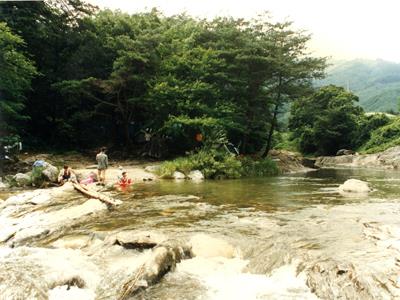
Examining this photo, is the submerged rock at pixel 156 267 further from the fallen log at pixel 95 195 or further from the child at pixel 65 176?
the child at pixel 65 176

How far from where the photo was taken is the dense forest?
25203 mm

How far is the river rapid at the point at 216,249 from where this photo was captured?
6.07m

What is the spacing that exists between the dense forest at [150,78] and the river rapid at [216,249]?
1217cm

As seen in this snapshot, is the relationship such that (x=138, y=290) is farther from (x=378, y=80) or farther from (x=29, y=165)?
(x=378, y=80)

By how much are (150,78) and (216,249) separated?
20.6 meters

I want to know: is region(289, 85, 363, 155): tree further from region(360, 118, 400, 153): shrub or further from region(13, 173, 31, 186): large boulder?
region(13, 173, 31, 186): large boulder

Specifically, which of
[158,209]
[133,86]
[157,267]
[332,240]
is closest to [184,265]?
[157,267]

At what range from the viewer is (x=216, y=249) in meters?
7.84

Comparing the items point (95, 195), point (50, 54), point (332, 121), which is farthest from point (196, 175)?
point (332, 121)

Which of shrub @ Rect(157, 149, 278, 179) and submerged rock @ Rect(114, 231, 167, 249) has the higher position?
shrub @ Rect(157, 149, 278, 179)

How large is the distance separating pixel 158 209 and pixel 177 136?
1603 centimetres

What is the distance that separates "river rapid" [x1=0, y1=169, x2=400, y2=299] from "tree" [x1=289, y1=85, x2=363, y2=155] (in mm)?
45001

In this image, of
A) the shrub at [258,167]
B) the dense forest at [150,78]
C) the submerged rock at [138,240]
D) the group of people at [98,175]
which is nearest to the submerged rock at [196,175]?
the dense forest at [150,78]

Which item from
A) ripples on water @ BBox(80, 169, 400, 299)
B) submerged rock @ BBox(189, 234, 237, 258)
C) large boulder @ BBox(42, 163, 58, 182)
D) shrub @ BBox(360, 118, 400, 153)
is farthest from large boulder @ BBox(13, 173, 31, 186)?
shrub @ BBox(360, 118, 400, 153)
